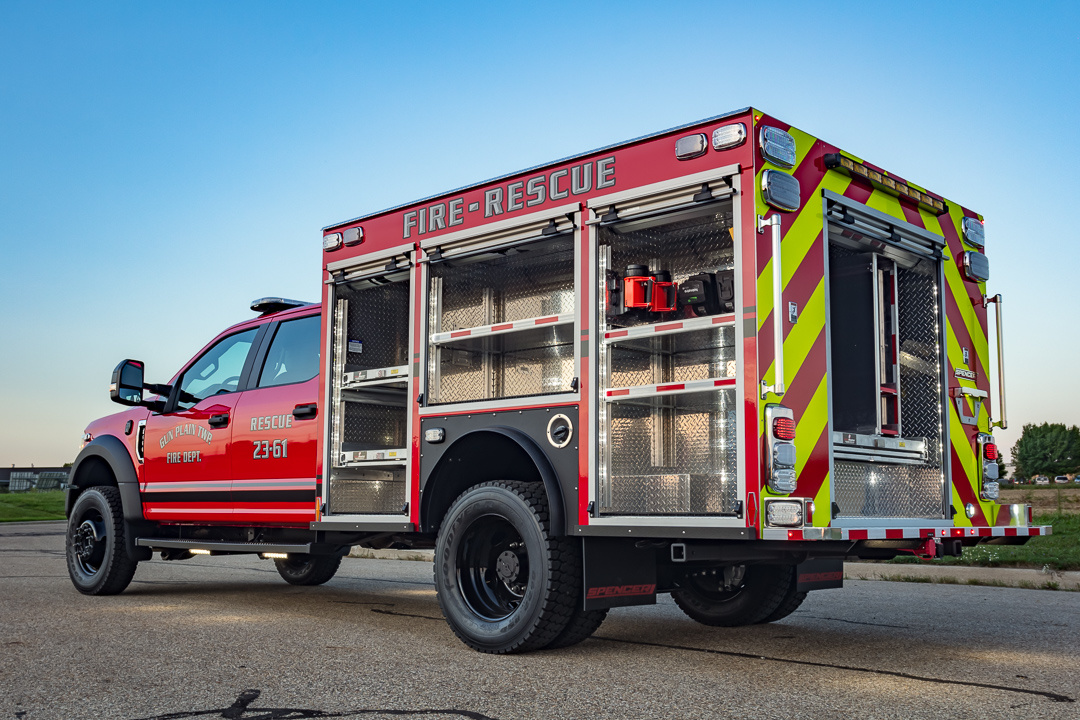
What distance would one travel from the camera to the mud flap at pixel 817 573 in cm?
688

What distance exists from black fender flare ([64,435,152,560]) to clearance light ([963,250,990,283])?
7.11 m

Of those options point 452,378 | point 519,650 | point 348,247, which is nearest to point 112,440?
point 348,247

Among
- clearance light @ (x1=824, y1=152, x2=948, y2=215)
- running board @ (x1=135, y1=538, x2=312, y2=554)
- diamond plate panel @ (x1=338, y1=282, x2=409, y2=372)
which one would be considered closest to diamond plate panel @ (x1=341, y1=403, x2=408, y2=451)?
diamond plate panel @ (x1=338, y1=282, x2=409, y2=372)

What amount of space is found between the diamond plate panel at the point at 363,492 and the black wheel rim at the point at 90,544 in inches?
129

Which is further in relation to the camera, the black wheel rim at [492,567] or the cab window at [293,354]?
the cab window at [293,354]

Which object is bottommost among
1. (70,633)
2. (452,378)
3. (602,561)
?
(70,633)

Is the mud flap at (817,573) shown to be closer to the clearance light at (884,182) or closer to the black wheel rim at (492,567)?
the black wheel rim at (492,567)

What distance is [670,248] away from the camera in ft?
21.3

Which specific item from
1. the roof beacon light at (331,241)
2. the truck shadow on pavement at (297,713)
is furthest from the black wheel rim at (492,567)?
the roof beacon light at (331,241)

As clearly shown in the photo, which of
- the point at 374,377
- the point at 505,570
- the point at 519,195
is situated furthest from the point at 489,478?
the point at 519,195

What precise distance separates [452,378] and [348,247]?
4.31ft

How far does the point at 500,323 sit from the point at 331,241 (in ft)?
5.58

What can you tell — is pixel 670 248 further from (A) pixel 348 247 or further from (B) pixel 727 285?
(A) pixel 348 247

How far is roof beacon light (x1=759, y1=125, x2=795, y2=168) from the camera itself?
5.22 m
